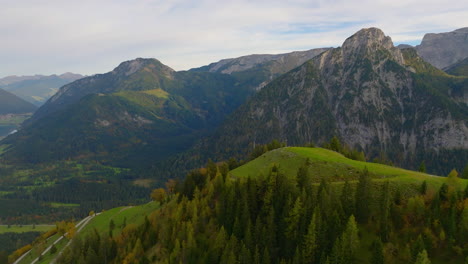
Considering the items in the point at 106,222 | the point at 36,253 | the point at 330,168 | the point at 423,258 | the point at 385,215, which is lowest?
the point at 36,253

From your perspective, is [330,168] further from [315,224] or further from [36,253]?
[36,253]

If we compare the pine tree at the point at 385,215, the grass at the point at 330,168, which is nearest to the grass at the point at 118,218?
the grass at the point at 330,168

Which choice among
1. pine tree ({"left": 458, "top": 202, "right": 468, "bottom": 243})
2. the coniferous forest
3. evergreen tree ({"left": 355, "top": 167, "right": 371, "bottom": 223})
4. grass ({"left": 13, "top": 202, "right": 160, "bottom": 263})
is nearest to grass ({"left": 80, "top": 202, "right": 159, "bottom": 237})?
grass ({"left": 13, "top": 202, "right": 160, "bottom": 263})

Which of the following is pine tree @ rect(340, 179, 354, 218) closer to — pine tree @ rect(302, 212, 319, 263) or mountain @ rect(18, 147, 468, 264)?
mountain @ rect(18, 147, 468, 264)

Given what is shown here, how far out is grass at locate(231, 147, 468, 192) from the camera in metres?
80.1

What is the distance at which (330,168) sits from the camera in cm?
9569

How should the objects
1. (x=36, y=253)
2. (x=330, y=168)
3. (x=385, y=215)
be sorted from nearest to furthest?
(x=385, y=215), (x=330, y=168), (x=36, y=253)

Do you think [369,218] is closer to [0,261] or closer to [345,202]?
[345,202]

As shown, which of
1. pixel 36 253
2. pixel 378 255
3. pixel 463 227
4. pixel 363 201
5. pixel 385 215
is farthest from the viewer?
pixel 36 253

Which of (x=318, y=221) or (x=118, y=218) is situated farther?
(x=118, y=218)

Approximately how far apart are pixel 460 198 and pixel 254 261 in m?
50.5

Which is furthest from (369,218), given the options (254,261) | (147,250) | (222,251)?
(147,250)

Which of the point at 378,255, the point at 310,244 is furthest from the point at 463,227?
the point at 310,244

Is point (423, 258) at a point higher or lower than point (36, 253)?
higher
